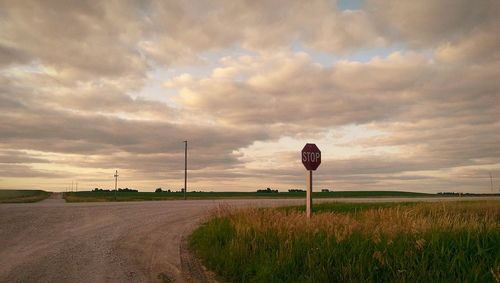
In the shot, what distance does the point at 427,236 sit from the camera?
28.0ft

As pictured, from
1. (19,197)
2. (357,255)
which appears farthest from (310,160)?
(19,197)

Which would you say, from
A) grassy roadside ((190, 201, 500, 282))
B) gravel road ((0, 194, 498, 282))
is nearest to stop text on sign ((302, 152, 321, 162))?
grassy roadside ((190, 201, 500, 282))

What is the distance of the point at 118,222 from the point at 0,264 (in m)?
7.53

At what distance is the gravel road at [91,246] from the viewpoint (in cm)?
893

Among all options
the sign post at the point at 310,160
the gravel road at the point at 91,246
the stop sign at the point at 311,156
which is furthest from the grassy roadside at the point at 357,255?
the stop sign at the point at 311,156

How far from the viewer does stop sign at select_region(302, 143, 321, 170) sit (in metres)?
13.3

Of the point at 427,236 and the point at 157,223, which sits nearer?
the point at 427,236

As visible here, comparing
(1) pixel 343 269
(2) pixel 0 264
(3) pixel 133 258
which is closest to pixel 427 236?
(1) pixel 343 269

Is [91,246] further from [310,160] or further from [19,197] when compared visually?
[19,197]

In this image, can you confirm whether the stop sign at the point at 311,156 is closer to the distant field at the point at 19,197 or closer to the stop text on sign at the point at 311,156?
the stop text on sign at the point at 311,156

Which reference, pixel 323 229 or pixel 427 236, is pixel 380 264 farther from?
pixel 323 229

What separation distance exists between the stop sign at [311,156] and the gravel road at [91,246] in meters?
5.03

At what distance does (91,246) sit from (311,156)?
768 centimetres

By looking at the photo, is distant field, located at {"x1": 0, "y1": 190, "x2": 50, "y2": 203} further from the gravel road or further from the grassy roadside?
the grassy roadside
